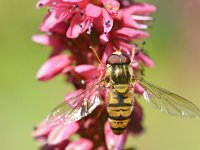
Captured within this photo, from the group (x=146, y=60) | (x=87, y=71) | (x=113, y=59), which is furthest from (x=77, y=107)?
(x=146, y=60)

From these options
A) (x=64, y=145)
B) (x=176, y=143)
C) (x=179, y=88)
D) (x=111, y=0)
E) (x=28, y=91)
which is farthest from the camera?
(x=179, y=88)

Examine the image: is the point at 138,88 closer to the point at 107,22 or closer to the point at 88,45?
the point at 88,45

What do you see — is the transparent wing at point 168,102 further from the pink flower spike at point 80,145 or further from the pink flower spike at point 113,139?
the pink flower spike at point 80,145

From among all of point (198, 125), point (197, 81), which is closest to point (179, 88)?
point (197, 81)

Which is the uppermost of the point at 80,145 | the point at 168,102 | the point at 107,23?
the point at 107,23

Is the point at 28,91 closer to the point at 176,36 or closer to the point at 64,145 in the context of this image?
the point at 176,36

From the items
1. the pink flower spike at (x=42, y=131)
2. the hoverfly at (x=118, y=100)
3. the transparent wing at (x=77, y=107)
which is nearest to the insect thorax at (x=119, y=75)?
the hoverfly at (x=118, y=100)
